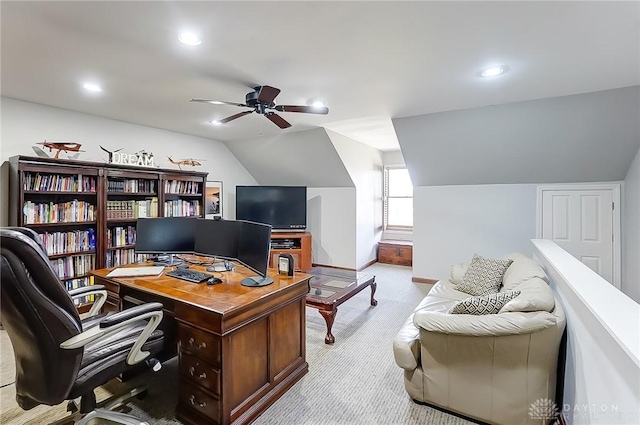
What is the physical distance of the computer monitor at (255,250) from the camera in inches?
83.4

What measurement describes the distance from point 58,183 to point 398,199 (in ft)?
19.4

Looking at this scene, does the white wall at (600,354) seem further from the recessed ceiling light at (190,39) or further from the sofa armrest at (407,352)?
the recessed ceiling light at (190,39)

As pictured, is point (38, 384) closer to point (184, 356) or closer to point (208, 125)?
point (184, 356)

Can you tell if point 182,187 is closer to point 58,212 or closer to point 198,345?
point 58,212

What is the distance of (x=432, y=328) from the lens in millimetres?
1876

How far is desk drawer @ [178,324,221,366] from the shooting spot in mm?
1729

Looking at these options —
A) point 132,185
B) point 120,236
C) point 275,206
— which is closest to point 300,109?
point 132,185

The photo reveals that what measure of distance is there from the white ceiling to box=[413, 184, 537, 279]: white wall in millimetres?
1655

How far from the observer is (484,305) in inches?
76.6

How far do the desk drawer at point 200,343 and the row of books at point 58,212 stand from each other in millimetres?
2707

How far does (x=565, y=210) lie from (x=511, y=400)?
11.3 ft

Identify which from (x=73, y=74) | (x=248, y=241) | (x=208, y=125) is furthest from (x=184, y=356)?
(x=208, y=125)

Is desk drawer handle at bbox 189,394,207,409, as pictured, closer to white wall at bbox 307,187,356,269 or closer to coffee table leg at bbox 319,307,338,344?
coffee table leg at bbox 319,307,338,344

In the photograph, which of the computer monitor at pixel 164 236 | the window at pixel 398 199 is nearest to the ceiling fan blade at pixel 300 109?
the computer monitor at pixel 164 236
